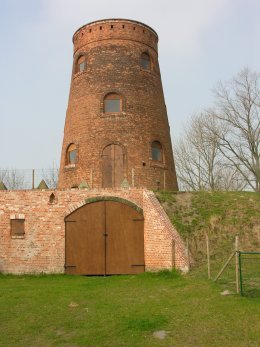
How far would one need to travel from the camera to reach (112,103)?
21.3 m

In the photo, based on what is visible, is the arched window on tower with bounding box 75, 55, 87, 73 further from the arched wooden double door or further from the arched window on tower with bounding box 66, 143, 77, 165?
the arched wooden double door

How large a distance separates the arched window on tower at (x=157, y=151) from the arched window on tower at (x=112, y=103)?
2.56m

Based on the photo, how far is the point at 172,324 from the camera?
7973 millimetres

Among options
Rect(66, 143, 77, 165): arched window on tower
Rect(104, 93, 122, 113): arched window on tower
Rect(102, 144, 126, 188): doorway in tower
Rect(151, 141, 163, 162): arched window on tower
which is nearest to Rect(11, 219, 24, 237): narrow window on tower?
Rect(102, 144, 126, 188): doorway in tower

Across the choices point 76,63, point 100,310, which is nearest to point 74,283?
point 100,310

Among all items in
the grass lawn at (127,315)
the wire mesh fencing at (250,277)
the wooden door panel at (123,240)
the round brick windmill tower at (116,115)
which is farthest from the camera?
the round brick windmill tower at (116,115)

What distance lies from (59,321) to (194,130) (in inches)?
1140

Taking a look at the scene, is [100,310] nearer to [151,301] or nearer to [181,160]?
Answer: [151,301]

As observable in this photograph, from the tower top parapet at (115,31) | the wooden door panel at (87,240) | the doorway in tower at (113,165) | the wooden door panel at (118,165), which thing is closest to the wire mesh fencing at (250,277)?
the wooden door panel at (87,240)

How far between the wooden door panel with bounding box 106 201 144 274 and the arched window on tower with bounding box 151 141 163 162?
6.09m

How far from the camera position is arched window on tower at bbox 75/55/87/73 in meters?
22.3

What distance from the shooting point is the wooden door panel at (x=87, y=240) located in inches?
608

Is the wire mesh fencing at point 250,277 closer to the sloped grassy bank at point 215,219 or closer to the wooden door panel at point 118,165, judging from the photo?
the sloped grassy bank at point 215,219

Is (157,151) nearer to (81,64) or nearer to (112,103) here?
(112,103)
